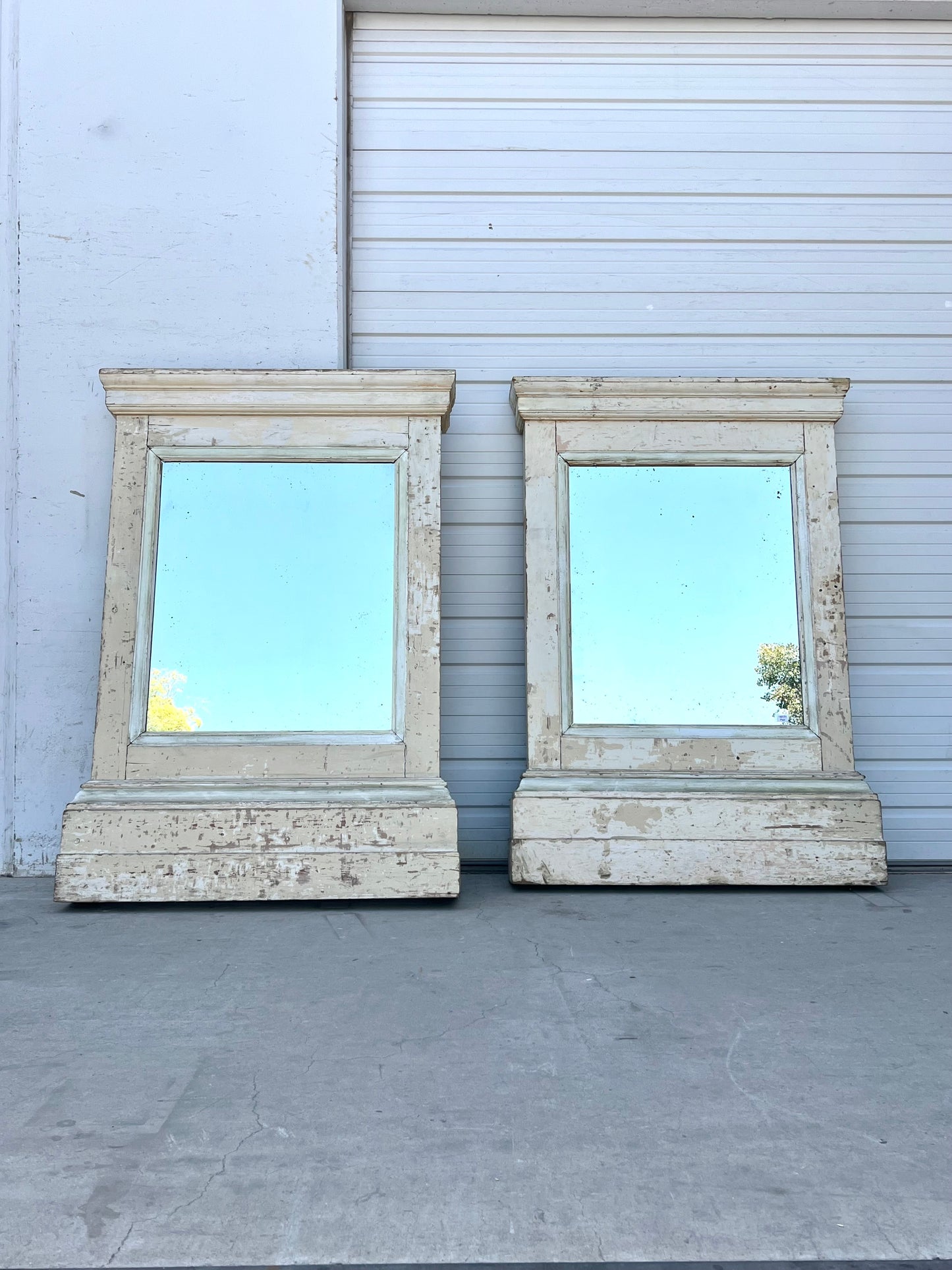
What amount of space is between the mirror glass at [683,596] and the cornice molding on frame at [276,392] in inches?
23.9

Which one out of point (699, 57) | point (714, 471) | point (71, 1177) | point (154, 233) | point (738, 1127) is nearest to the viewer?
point (71, 1177)

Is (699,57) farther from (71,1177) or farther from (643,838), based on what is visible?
(71,1177)

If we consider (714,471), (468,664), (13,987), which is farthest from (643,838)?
(13,987)

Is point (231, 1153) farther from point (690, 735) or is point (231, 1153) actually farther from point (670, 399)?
point (670, 399)

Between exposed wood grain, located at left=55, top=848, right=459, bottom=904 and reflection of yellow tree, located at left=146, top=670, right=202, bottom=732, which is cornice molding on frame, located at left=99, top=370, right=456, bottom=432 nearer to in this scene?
reflection of yellow tree, located at left=146, top=670, right=202, bottom=732

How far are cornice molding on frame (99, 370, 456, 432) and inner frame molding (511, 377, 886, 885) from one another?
394mm

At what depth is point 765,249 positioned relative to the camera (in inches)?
135

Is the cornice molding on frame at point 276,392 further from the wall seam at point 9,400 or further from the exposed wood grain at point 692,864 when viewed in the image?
the exposed wood grain at point 692,864

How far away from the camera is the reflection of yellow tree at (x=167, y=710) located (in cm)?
273

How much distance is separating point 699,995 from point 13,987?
4.55 ft

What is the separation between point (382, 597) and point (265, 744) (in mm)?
585

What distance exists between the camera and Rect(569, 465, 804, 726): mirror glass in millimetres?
2902

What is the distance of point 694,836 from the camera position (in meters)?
2.75

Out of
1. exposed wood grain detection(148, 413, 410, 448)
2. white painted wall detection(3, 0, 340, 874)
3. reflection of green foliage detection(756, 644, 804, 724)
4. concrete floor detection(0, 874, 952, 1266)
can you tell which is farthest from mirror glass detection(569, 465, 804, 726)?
white painted wall detection(3, 0, 340, 874)
